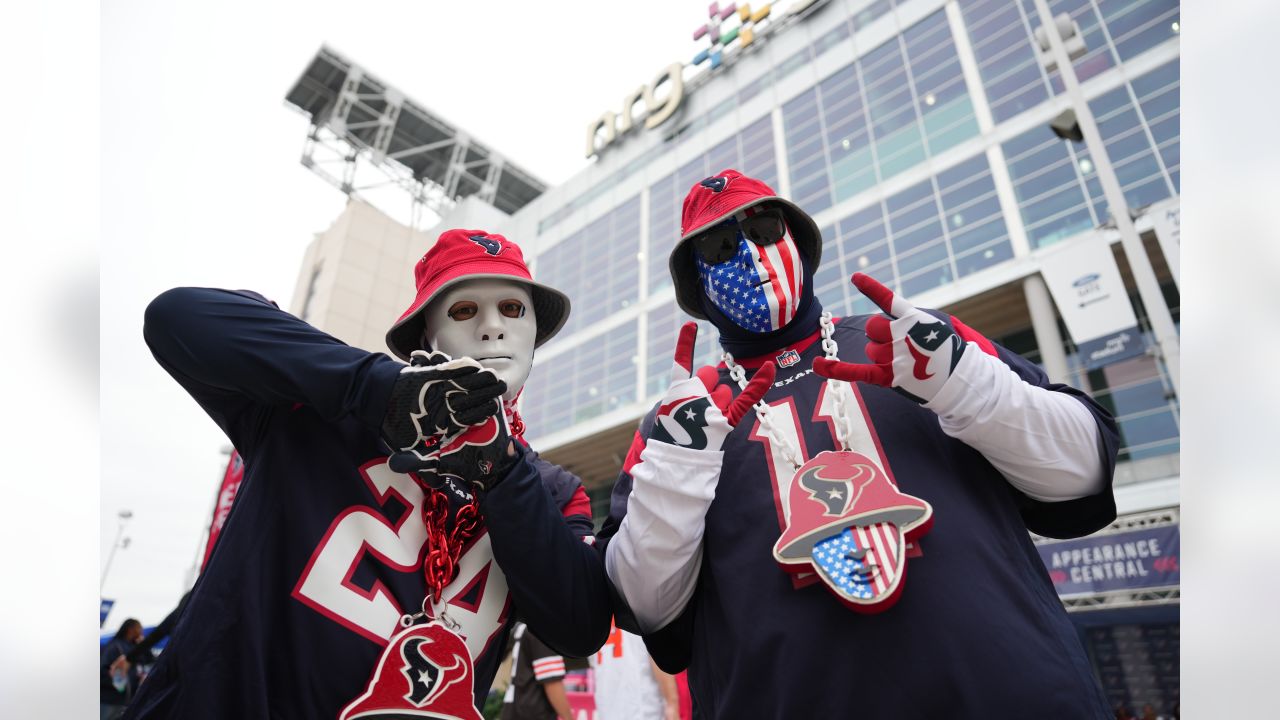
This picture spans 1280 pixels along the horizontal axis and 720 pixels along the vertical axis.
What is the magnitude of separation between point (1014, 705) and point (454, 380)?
1.30 m

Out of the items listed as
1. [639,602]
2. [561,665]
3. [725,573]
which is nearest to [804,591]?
[725,573]

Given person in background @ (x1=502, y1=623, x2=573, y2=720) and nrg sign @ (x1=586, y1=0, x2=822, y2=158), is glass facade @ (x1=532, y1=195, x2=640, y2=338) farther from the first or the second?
person in background @ (x1=502, y1=623, x2=573, y2=720)

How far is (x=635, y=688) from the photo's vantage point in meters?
5.12

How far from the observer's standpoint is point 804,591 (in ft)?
5.15

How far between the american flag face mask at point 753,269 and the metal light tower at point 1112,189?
272 inches

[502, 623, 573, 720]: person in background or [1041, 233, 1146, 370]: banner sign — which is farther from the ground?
[1041, 233, 1146, 370]: banner sign

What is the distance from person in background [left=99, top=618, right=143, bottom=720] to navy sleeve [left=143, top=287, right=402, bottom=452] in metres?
Result: 5.83

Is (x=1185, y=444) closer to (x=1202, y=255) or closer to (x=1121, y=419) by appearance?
(x=1202, y=255)

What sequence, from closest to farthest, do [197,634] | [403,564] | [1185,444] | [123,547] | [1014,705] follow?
1. [1185,444]
2. [1014,705]
3. [197,634]
4. [403,564]
5. [123,547]

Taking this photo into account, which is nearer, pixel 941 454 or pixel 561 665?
pixel 941 454

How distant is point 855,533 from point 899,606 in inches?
6.9

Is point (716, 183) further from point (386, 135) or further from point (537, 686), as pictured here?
point (386, 135)

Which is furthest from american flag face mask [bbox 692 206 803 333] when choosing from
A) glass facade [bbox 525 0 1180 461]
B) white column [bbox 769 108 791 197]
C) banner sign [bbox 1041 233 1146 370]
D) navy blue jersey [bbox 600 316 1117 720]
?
white column [bbox 769 108 791 197]

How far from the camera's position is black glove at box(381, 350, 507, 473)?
1474 mm
